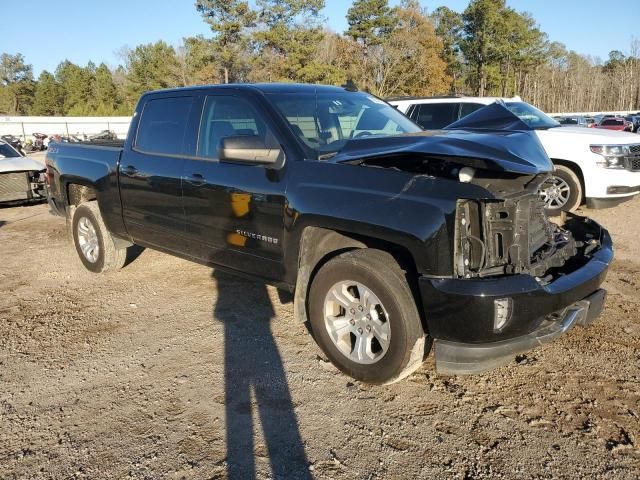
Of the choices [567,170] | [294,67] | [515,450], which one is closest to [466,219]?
[515,450]

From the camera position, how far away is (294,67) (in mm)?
40906

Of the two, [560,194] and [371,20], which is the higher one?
[371,20]

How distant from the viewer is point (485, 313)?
2609 millimetres

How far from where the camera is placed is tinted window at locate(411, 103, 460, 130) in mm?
9914

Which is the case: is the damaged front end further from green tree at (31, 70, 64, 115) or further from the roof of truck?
green tree at (31, 70, 64, 115)

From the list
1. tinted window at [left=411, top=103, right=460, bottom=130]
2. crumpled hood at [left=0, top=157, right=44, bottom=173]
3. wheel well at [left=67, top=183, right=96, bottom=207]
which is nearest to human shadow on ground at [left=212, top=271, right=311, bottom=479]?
wheel well at [left=67, top=183, right=96, bottom=207]

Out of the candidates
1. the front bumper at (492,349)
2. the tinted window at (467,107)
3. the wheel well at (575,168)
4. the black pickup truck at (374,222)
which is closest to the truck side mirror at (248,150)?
the black pickup truck at (374,222)

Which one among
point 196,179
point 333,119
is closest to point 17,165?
point 196,179

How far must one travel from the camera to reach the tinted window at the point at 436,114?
991 cm

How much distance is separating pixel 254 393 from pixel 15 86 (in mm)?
83932

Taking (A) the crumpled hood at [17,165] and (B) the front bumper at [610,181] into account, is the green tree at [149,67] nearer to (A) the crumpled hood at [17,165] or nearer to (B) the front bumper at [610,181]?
(A) the crumpled hood at [17,165]

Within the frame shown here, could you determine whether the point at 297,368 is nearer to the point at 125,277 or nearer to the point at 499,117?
the point at 499,117

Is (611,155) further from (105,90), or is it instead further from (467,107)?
(105,90)

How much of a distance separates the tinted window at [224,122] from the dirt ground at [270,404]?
146 cm
